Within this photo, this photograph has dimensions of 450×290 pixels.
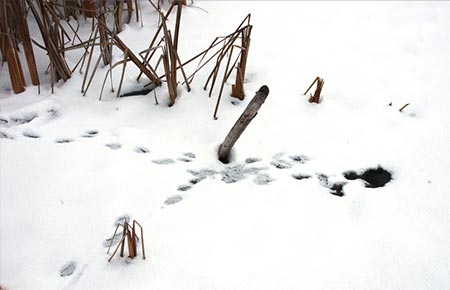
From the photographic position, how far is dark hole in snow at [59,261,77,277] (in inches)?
36.4

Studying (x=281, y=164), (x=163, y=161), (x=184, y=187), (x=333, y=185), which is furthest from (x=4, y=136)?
(x=333, y=185)

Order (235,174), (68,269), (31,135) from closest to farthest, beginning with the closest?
(68,269) → (235,174) → (31,135)

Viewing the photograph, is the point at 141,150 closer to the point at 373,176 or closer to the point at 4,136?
the point at 4,136

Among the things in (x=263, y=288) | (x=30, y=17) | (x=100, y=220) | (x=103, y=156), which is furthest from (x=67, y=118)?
(x=263, y=288)

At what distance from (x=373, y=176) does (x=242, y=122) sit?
0.43m

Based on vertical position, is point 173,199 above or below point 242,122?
below

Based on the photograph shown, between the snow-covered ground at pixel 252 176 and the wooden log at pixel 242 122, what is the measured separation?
4 cm

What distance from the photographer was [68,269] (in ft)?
3.06

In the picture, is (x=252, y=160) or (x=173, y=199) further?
(x=252, y=160)

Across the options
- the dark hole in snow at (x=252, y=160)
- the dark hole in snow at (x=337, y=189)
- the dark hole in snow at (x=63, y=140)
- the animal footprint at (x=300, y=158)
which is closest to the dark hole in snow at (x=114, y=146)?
the dark hole in snow at (x=63, y=140)

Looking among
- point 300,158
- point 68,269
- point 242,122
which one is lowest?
point 68,269

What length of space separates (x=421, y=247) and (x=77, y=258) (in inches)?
32.4

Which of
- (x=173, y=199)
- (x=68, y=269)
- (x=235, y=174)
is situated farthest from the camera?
(x=235, y=174)

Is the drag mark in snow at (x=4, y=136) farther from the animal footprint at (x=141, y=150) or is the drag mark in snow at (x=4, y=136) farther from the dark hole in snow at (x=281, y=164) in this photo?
the dark hole in snow at (x=281, y=164)
